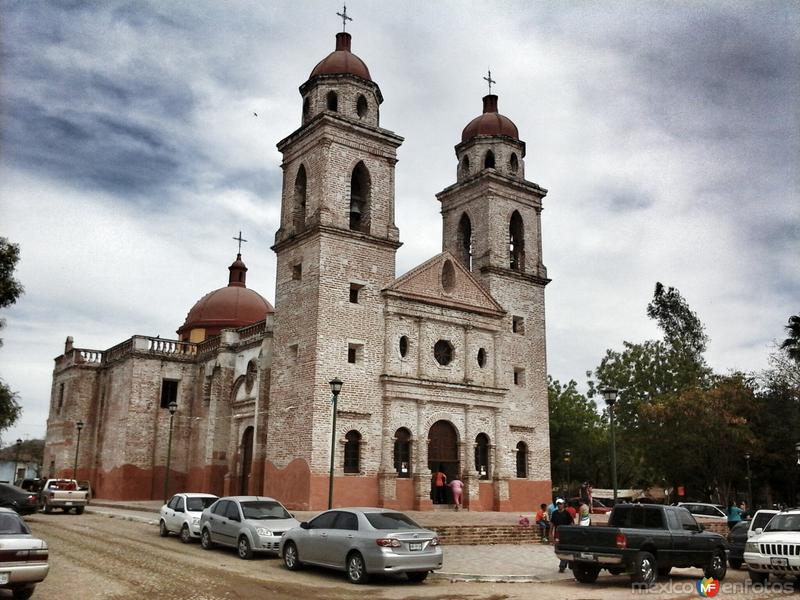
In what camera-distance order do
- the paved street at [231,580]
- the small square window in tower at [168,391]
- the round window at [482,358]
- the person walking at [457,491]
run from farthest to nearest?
the small square window in tower at [168,391]
the round window at [482,358]
the person walking at [457,491]
the paved street at [231,580]

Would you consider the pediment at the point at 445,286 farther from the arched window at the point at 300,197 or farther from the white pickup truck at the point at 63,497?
the white pickup truck at the point at 63,497

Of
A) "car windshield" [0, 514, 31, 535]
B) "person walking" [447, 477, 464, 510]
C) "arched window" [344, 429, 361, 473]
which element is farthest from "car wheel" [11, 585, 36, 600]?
"person walking" [447, 477, 464, 510]

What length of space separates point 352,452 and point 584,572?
1357 centimetres

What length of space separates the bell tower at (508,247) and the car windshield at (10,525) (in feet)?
71.1

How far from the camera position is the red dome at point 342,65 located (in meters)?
30.0

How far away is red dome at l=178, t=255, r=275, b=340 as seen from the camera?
4209 cm

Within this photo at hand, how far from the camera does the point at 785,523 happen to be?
1463 cm

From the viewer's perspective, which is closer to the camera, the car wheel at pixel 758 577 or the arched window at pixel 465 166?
the car wheel at pixel 758 577

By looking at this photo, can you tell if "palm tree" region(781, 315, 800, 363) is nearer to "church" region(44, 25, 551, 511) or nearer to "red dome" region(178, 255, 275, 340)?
"church" region(44, 25, 551, 511)

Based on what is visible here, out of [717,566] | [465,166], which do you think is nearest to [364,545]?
[717,566]

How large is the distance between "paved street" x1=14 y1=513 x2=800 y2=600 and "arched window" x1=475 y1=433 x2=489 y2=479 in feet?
37.0

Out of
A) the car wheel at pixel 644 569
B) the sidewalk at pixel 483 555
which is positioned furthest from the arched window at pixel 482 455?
the car wheel at pixel 644 569

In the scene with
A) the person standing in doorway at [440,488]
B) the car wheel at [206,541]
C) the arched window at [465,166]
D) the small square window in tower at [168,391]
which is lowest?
the car wheel at [206,541]

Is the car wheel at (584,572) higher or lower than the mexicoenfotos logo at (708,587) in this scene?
higher
